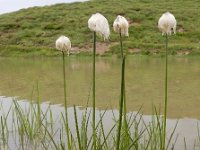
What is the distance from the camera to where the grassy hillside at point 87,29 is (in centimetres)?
2561

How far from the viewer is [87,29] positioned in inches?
1196

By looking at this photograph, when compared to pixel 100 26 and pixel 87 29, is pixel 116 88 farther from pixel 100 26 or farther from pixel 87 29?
pixel 87 29

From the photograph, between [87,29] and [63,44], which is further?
[87,29]

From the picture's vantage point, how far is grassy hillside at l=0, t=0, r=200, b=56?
84.0 ft

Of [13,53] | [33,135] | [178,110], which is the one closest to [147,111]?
[178,110]

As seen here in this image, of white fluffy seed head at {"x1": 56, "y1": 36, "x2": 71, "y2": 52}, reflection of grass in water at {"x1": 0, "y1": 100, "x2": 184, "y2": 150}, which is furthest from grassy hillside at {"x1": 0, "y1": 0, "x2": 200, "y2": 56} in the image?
white fluffy seed head at {"x1": 56, "y1": 36, "x2": 71, "y2": 52}

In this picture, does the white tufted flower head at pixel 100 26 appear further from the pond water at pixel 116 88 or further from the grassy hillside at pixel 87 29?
the grassy hillside at pixel 87 29

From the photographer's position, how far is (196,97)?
9367mm

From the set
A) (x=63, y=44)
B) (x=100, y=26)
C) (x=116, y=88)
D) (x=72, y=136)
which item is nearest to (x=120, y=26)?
(x=100, y=26)

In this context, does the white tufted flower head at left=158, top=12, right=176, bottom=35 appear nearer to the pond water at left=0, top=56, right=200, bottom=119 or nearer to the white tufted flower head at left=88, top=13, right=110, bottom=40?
the white tufted flower head at left=88, top=13, right=110, bottom=40

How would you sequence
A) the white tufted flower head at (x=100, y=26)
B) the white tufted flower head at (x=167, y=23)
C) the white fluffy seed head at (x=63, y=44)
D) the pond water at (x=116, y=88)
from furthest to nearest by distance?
the pond water at (x=116, y=88)
the white fluffy seed head at (x=63, y=44)
the white tufted flower head at (x=167, y=23)
the white tufted flower head at (x=100, y=26)

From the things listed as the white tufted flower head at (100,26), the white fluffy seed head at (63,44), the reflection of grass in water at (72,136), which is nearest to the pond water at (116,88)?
the reflection of grass in water at (72,136)

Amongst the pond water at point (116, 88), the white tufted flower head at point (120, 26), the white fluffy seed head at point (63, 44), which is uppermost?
the white tufted flower head at point (120, 26)

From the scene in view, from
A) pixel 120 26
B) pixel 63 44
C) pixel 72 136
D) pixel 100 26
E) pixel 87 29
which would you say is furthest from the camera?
pixel 87 29
